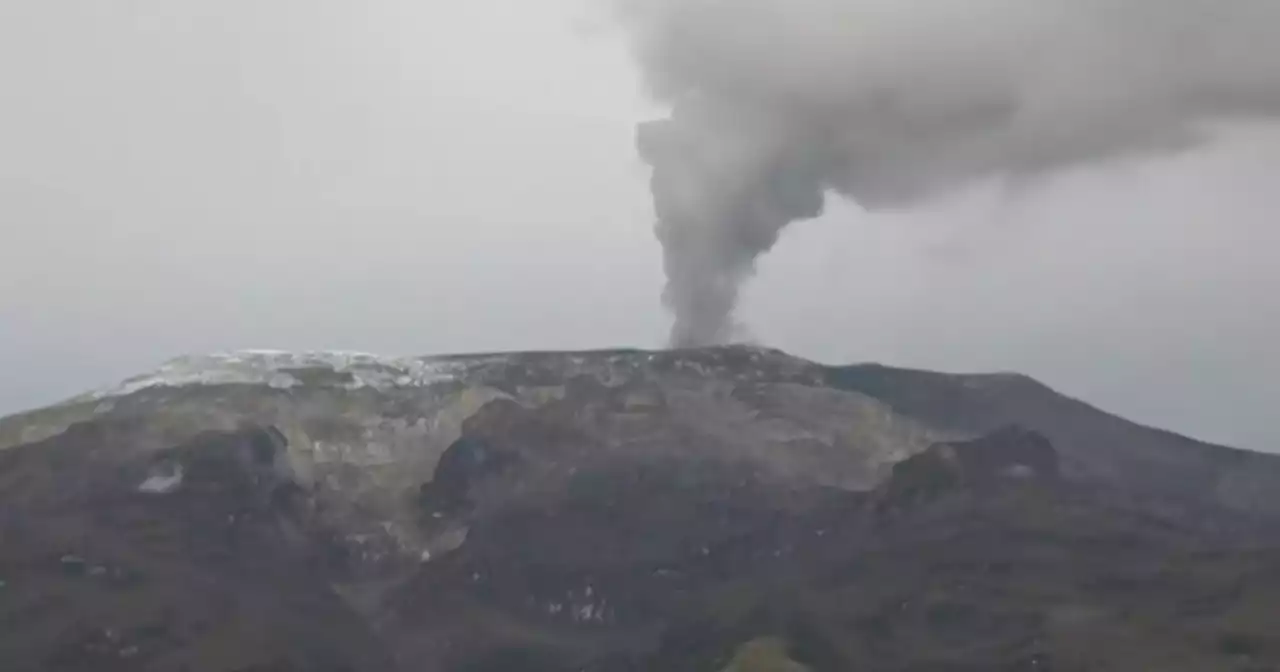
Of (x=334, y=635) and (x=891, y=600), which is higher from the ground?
(x=891, y=600)

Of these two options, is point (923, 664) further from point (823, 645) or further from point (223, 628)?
point (223, 628)

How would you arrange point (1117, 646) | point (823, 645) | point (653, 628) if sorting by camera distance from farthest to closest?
point (653, 628) < point (823, 645) < point (1117, 646)

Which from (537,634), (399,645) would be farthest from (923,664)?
(399,645)

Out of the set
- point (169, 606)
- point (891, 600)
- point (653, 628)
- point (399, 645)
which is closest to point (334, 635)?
point (399, 645)

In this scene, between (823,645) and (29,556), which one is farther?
(29,556)

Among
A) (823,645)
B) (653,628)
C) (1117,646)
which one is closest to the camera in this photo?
(1117,646)

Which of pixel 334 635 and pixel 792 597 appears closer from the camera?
pixel 334 635

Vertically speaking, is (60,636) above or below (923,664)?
below

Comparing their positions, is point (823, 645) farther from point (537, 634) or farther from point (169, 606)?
point (169, 606)
